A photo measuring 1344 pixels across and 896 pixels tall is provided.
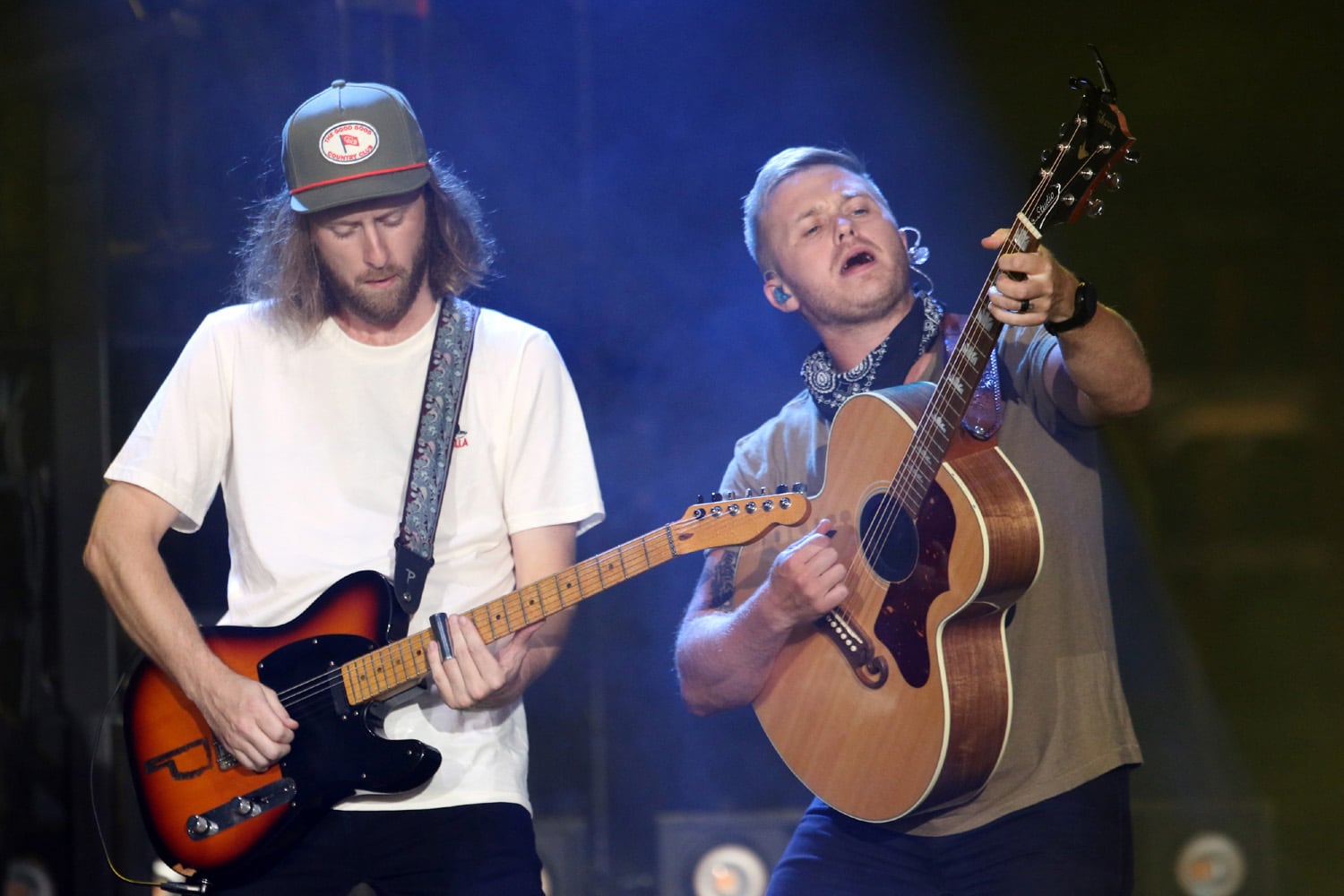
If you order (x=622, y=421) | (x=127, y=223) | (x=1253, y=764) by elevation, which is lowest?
(x=1253, y=764)

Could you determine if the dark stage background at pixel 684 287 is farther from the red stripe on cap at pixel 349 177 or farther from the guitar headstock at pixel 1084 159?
the guitar headstock at pixel 1084 159

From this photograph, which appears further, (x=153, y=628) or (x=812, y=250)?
(x=812, y=250)

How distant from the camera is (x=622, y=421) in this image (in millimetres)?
4477

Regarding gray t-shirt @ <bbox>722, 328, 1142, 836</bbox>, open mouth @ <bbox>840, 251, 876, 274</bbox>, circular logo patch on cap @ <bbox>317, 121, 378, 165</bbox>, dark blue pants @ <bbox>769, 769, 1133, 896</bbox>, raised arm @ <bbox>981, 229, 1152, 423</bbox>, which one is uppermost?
circular logo patch on cap @ <bbox>317, 121, 378, 165</bbox>

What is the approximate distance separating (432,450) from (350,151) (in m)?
0.77

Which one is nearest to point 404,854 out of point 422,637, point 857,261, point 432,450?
point 422,637

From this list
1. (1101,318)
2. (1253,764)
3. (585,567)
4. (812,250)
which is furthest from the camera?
(1253,764)

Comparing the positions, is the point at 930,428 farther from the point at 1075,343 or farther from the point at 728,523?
the point at 728,523

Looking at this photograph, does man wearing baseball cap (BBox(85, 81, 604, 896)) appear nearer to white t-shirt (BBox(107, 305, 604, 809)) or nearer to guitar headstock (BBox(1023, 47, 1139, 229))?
white t-shirt (BBox(107, 305, 604, 809))

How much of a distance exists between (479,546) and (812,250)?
45.8 inches

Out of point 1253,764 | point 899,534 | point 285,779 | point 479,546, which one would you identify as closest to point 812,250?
point 899,534

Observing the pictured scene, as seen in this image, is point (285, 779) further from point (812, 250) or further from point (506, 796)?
point (812, 250)

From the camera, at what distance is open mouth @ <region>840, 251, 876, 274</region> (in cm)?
326

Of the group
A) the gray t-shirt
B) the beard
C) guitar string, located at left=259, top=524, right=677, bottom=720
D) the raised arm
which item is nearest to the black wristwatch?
the raised arm
